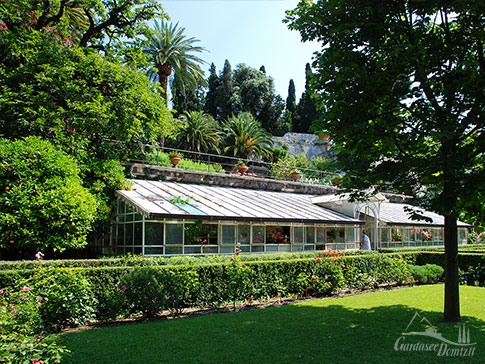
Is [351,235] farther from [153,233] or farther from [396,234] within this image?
[153,233]

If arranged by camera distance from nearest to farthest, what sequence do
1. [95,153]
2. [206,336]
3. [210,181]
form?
[206,336] → [95,153] → [210,181]

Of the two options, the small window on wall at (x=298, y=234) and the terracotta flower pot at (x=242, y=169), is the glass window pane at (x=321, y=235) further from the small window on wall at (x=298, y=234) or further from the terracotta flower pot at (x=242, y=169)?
the terracotta flower pot at (x=242, y=169)

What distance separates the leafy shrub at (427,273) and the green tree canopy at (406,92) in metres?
7.47

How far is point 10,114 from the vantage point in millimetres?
13562

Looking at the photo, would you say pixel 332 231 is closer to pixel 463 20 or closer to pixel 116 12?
pixel 463 20

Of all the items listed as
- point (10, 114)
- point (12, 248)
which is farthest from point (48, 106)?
point (12, 248)

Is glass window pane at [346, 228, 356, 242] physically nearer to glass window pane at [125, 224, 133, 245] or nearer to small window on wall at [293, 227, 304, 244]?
small window on wall at [293, 227, 304, 244]

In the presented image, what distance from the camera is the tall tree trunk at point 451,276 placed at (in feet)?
25.8

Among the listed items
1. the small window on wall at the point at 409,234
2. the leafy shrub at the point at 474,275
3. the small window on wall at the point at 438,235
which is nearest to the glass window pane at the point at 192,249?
the leafy shrub at the point at 474,275

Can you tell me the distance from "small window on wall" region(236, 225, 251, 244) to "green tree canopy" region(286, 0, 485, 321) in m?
8.48

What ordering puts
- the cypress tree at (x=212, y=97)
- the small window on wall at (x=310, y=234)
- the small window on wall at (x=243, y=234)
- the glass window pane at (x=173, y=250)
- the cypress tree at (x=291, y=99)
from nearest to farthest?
the glass window pane at (x=173, y=250) → the small window on wall at (x=243, y=234) → the small window on wall at (x=310, y=234) → the cypress tree at (x=212, y=97) → the cypress tree at (x=291, y=99)

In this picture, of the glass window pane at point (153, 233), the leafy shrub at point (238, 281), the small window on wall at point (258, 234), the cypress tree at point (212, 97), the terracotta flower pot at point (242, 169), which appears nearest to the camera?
the leafy shrub at point (238, 281)

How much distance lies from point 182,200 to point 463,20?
1092 cm

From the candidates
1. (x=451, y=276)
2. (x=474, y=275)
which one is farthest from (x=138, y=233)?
(x=474, y=275)
